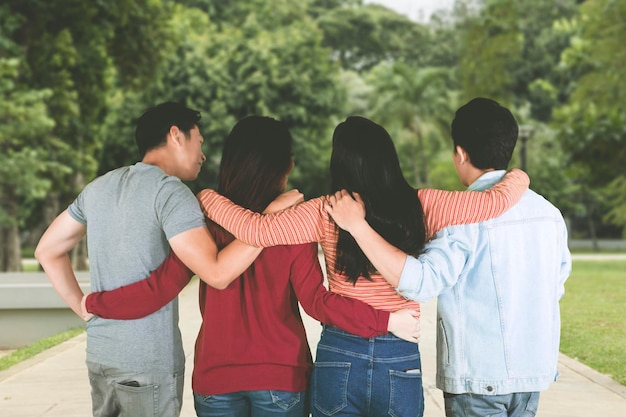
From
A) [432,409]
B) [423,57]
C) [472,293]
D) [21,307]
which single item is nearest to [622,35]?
[21,307]

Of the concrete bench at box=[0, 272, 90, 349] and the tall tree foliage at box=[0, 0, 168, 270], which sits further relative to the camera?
the tall tree foliage at box=[0, 0, 168, 270]

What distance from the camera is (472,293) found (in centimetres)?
325

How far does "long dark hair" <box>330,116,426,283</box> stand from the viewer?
3.20 m

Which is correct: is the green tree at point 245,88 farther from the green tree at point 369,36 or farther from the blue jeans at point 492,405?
the blue jeans at point 492,405

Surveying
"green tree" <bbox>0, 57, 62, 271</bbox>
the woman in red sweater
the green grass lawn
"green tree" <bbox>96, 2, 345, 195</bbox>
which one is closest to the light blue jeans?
the woman in red sweater

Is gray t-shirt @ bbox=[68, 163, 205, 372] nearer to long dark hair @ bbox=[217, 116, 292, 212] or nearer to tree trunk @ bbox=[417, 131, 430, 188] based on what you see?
long dark hair @ bbox=[217, 116, 292, 212]

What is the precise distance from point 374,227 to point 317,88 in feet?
111

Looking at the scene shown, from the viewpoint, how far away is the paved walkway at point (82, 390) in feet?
22.5

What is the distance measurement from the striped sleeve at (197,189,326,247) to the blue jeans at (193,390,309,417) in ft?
1.80

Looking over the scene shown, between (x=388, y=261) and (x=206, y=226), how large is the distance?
68 centimetres

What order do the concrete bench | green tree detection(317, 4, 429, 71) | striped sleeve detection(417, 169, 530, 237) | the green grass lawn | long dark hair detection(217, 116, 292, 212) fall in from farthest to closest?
green tree detection(317, 4, 429, 71) < the concrete bench < the green grass lawn < long dark hair detection(217, 116, 292, 212) < striped sleeve detection(417, 169, 530, 237)

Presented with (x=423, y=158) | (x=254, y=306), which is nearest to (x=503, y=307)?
(x=254, y=306)

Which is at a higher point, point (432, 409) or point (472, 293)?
point (472, 293)

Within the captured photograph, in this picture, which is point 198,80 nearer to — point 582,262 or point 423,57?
point 582,262
